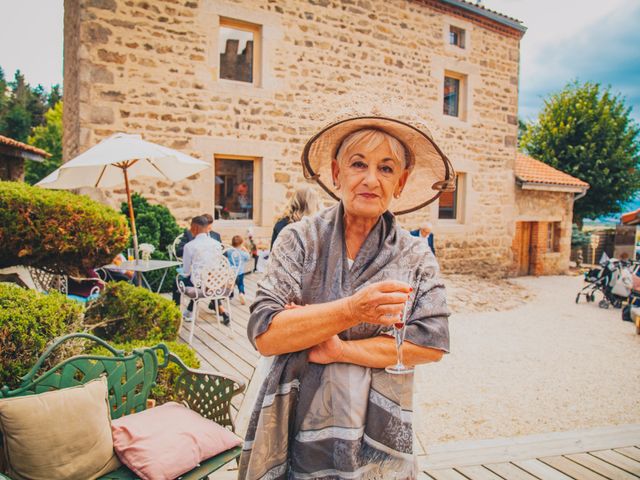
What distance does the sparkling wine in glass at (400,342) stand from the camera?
124cm

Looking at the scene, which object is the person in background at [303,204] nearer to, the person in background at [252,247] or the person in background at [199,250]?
the person in background at [199,250]

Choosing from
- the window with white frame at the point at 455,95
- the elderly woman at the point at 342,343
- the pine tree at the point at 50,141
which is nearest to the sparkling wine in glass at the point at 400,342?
the elderly woman at the point at 342,343

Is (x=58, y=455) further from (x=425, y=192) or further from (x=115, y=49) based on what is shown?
(x=115, y=49)

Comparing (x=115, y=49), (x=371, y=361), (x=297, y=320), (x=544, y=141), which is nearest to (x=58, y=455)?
(x=297, y=320)

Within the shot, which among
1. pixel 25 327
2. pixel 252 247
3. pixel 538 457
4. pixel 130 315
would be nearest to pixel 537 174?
pixel 252 247

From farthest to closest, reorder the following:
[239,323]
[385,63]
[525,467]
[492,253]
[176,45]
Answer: [492,253] < [385,63] < [176,45] < [239,323] < [525,467]

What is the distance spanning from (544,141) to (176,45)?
1852cm

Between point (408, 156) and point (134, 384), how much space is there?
185cm

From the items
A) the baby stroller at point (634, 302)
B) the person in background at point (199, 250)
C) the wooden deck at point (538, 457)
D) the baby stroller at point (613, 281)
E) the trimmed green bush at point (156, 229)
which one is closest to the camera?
the wooden deck at point (538, 457)

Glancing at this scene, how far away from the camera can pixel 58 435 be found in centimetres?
170

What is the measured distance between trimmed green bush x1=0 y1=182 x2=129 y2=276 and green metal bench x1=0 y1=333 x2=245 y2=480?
126cm

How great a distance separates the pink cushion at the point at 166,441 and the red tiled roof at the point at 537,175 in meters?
13.8

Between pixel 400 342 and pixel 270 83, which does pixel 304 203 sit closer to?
pixel 400 342

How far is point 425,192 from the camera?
1.81 metres
